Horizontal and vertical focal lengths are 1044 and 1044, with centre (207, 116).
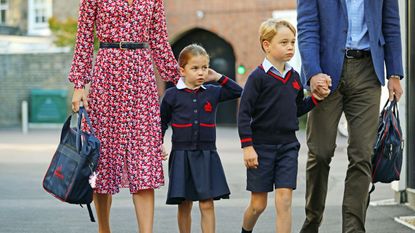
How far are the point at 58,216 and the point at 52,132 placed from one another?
65.0ft

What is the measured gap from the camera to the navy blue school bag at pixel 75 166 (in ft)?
20.9

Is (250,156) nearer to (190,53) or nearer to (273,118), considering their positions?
(273,118)

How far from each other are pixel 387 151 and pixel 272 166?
86 centimetres

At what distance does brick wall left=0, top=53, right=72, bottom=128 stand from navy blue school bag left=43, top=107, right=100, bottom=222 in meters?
28.4

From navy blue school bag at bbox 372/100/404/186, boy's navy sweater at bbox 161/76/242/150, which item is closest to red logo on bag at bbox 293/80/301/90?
boy's navy sweater at bbox 161/76/242/150

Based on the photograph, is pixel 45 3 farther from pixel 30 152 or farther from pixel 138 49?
pixel 138 49

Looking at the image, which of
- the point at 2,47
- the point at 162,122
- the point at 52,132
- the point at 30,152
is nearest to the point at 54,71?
the point at 2,47

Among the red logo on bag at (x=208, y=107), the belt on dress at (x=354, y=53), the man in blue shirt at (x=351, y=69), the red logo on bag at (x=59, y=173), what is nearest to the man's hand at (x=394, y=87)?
the man in blue shirt at (x=351, y=69)

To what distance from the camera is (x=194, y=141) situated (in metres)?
6.76

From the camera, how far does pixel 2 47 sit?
37094mm

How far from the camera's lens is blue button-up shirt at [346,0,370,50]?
677 cm

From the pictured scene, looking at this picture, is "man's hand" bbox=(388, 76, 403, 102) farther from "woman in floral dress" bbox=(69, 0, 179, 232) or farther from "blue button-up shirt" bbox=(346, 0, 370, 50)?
"woman in floral dress" bbox=(69, 0, 179, 232)

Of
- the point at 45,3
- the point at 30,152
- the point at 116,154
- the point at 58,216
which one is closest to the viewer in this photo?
the point at 116,154

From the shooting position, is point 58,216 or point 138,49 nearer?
point 138,49
